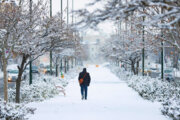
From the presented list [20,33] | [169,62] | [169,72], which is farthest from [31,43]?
[169,62]

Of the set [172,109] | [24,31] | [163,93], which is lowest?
[163,93]

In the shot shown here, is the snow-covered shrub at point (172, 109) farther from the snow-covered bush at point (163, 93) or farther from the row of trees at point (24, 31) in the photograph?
the row of trees at point (24, 31)

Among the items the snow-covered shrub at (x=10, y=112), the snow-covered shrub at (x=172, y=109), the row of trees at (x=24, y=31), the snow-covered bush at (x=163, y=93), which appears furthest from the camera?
the row of trees at (x=24, y=31)

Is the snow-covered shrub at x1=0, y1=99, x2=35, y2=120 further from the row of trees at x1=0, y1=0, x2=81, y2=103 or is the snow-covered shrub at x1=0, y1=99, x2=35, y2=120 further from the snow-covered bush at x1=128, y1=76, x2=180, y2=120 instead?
the snow-covered bush at x1=128, y1=76, x2=180, y2=120

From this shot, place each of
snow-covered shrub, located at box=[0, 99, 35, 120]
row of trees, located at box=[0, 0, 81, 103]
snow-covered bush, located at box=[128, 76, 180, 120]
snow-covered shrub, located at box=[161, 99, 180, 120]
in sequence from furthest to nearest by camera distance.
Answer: row of trees, located at box=[0, 0, 81, 103]
snow-covered bush, located at box=[128, 76, 180, 120]
snow-covered shrub, located at box=[161, 99, 180, 120]
snow-covered shrub, located at box=[0, 99, 35, 120]

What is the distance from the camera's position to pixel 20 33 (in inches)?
536

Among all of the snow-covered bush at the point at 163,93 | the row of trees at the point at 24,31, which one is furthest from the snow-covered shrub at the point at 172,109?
the row of trees at the point at 24,31

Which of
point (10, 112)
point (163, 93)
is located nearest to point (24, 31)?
point (10, 112)

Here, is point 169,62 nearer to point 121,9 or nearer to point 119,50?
point 119,50

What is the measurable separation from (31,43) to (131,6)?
823cm

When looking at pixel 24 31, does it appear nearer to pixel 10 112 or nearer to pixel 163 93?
pixel 10 112

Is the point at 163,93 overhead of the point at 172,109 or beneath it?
beneath

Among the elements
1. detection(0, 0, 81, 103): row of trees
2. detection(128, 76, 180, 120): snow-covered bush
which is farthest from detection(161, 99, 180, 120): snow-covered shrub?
detection(0, 0, 81, 103): row of trees

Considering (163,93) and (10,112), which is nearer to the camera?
(10,112)
